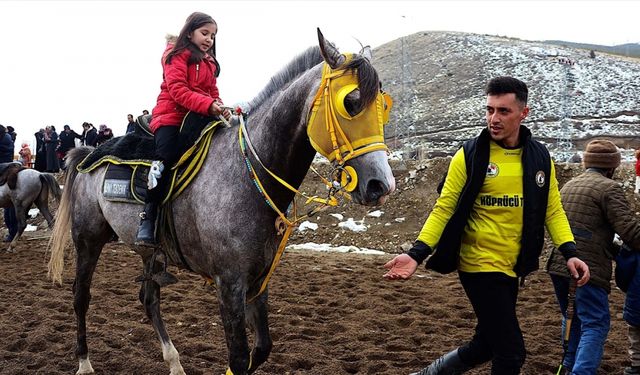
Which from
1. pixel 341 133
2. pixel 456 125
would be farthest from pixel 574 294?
pixel 456 125

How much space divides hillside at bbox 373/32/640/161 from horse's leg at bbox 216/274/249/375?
1920cm

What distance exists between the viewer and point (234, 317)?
3.72 meters

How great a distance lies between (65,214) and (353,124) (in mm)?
4037

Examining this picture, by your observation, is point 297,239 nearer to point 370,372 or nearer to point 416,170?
point 416,170

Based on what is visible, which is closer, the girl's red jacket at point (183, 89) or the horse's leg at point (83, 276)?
the girl's red jacket at point (183, 89)

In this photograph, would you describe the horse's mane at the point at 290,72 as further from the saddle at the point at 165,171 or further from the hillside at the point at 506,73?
the hillside at the point at 506,73

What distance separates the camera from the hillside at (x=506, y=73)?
2984 cm

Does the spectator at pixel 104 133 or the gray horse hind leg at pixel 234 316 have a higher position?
the gray horse hind leg at pixel 234 316

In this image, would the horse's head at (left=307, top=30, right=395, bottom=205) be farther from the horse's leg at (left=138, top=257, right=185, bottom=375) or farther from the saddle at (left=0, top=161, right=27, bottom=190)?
the saddle at (left=0, top=161, right=27, bottom=190)

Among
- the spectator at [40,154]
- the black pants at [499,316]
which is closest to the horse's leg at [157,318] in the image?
the black pants at [499,316]

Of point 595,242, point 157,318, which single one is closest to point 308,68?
point 595,242

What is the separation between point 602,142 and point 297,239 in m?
9.94

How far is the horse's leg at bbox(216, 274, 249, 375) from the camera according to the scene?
371 cm

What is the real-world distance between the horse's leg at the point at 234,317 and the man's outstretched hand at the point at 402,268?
112cm
